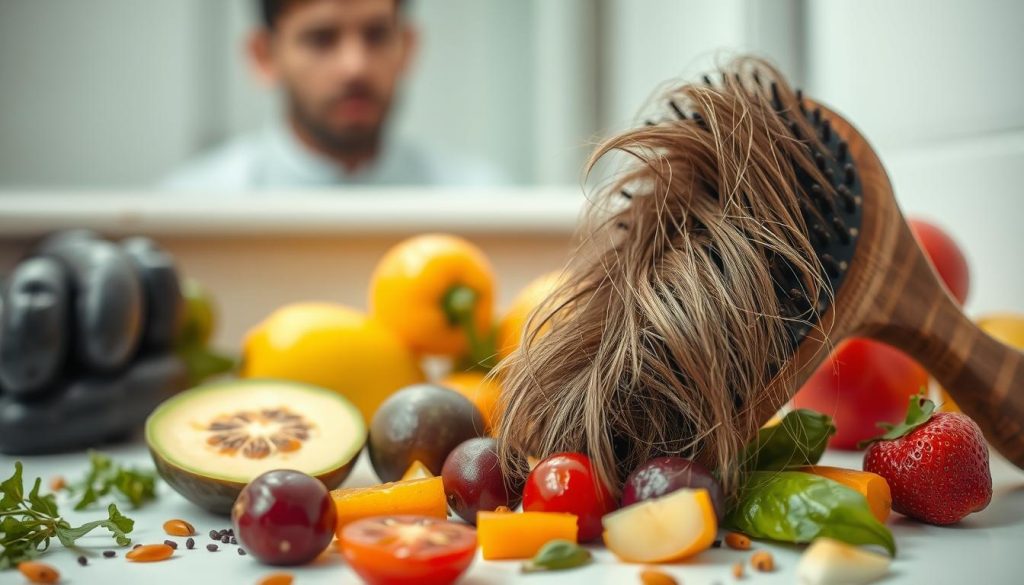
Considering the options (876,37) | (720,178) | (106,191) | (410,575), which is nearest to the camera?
(410,575)

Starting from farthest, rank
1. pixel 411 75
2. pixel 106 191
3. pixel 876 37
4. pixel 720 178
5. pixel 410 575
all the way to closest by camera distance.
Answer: pixel 411 75 → pixel 106 191 → pixel 876 37 → pixel 720 178 → pixel 410 575

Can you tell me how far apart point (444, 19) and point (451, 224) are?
390mm

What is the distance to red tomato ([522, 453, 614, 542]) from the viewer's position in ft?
1.63

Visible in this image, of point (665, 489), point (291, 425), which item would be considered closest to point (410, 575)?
point (665, 489)

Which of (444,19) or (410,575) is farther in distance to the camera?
(444,19)

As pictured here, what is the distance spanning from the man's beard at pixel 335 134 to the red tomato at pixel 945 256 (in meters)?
0.98

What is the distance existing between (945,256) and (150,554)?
741mm

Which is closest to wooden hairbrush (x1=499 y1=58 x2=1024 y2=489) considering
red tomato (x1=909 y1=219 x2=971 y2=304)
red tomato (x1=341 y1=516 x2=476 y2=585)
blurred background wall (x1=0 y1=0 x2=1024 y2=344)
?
red tomato (x1=341 y1=516 x2=476 y2=585)

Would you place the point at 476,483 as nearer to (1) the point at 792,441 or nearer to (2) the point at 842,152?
(1) the point at 792,441

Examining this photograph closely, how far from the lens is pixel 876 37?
1.10 meters

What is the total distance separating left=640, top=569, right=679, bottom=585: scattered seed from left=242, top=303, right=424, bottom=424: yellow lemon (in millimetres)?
526

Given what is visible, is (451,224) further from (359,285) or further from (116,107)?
(116,107)

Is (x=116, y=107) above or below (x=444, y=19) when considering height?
below

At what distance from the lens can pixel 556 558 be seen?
462 mm
